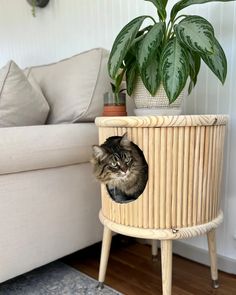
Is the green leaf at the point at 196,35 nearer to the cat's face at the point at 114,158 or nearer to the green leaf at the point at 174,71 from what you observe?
the green leaf at the point at 174,71

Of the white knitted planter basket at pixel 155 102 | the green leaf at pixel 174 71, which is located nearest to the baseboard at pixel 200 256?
the white knitted planter basket at pixel 155 102

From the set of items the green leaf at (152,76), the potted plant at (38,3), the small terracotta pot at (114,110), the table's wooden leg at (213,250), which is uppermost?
the potted plant at (38,3)

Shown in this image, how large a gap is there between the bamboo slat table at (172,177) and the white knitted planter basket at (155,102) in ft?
0.36

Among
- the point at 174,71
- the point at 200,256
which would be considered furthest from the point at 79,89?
the point at 200,256

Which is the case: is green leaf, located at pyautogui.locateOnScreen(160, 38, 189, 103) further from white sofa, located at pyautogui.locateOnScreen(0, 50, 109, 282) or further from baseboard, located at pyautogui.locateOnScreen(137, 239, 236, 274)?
baseboard, located at pyautogui.locateOnScreen(137, 239, 236, 274)

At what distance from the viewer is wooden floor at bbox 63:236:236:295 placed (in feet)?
3.44

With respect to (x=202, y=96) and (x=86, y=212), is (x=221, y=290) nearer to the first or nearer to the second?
(x=86, y=212)

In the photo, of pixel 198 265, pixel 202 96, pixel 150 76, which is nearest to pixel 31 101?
pixel 150 76

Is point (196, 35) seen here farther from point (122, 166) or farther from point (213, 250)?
point (213, 250)

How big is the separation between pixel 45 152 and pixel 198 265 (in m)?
0.78

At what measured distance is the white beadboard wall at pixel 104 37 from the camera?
1092 mm

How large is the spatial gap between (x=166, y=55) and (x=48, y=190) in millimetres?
616

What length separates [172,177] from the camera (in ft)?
2.76

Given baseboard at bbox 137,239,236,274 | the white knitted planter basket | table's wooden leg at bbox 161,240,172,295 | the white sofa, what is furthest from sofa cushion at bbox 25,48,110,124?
baseboard at bbox 137,239,236,274
